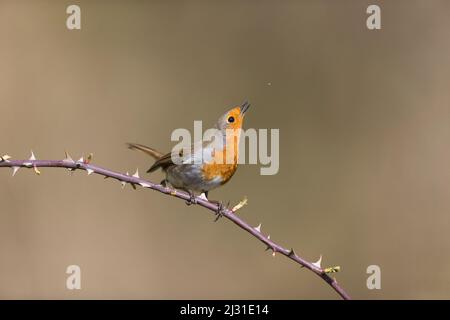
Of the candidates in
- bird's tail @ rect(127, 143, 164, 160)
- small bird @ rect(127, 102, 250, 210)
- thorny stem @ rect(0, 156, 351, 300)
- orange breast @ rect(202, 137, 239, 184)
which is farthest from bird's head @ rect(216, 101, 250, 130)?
thorny stem @ rect(0, 156, 351, 300)

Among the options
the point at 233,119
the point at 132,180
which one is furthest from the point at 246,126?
the point at 132,180

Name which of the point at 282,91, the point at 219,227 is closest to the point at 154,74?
the point at 282,91

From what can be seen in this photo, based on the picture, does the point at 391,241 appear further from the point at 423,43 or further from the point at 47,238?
the point at 47,238

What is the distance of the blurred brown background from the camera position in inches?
260

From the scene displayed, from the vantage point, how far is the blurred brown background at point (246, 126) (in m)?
6.61

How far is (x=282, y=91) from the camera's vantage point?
728cm

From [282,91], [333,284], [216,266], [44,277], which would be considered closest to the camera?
[333,284]

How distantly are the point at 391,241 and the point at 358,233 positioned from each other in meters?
0.39

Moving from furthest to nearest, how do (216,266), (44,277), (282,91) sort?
1. (282,91)
2. (216,266)
3. (44,277)

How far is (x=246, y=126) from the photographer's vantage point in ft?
21.9

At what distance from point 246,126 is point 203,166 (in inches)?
95.4

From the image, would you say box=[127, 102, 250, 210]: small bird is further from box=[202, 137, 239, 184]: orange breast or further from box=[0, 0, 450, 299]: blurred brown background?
box=[0, 0, 450, 299]: blurred brown background

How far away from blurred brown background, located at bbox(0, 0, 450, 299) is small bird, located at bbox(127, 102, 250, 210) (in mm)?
2279

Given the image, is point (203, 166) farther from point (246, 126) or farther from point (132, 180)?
point (246, 126)
